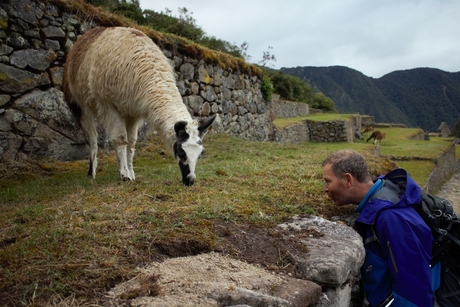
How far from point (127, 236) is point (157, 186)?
1.80m

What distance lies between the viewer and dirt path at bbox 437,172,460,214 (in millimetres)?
11077

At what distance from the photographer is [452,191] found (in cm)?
1323

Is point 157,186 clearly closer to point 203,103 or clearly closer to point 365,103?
point 203,103

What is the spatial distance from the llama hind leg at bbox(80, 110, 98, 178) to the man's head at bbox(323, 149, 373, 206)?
3.69m

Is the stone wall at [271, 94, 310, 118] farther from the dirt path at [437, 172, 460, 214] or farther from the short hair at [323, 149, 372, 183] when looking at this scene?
the short hair at [323, 149, 372, 183]

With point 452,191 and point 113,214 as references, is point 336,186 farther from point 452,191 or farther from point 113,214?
point 452,191

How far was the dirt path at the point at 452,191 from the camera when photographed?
11.1m

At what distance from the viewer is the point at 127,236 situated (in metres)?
2.20

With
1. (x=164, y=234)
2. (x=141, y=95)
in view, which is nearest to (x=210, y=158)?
(x=141, y=95)

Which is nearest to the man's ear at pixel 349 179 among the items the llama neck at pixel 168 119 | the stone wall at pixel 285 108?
the llama neck at pixel 168 119

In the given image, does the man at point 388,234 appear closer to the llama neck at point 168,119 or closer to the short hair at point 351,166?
the short hair at point 351,166


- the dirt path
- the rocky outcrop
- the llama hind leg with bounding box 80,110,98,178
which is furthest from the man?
the dirt path

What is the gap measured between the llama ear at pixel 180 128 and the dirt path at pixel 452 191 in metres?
9.08

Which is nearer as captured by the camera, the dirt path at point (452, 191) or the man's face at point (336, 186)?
the man's face at point (336, 186)
